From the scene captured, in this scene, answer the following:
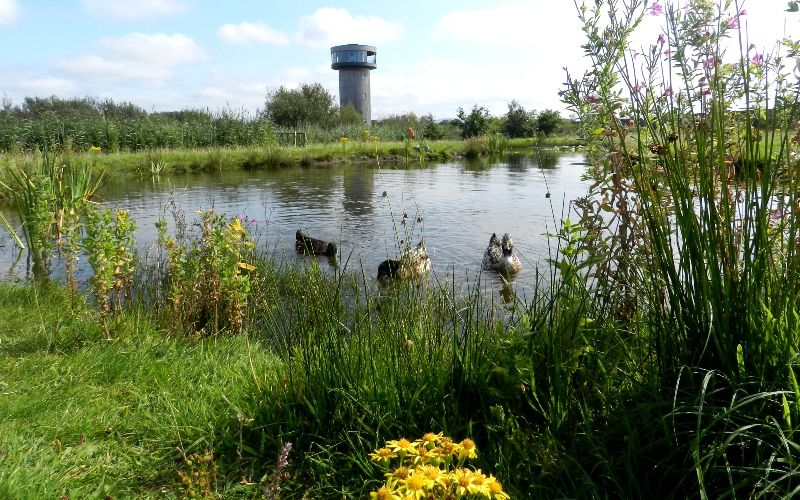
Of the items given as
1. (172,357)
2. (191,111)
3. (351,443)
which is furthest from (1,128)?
(351,443)

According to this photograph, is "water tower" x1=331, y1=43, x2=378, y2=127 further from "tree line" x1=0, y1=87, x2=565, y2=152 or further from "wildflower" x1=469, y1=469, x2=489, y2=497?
"wildflower" x1=469, y1=469, x2=489, y2=497

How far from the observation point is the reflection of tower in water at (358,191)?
11.6m

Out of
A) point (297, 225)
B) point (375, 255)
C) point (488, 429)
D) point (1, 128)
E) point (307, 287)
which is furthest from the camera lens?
point (1, 128)

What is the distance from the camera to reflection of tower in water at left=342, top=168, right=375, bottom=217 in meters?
11.6

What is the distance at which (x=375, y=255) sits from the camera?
7.80m

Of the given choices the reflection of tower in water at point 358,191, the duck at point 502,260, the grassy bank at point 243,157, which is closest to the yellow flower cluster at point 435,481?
the duck at point 502,260

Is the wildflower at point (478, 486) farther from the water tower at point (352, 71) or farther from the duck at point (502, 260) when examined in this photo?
the water tower at point (352, 71)

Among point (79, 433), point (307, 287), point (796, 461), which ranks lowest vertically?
point (79, 433)

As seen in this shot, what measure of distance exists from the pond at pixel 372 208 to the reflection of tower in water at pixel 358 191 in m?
0.02

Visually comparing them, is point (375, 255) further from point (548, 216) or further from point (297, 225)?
point (548, 216)

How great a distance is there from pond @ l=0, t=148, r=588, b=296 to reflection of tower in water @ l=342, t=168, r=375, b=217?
Result: 0.08 feet

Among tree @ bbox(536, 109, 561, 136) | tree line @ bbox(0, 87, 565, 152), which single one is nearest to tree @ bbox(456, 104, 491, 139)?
tree line @ bbox(0, 87, 565, 152)

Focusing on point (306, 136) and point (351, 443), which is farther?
point (306, 136)

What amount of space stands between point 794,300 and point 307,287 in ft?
6.53
